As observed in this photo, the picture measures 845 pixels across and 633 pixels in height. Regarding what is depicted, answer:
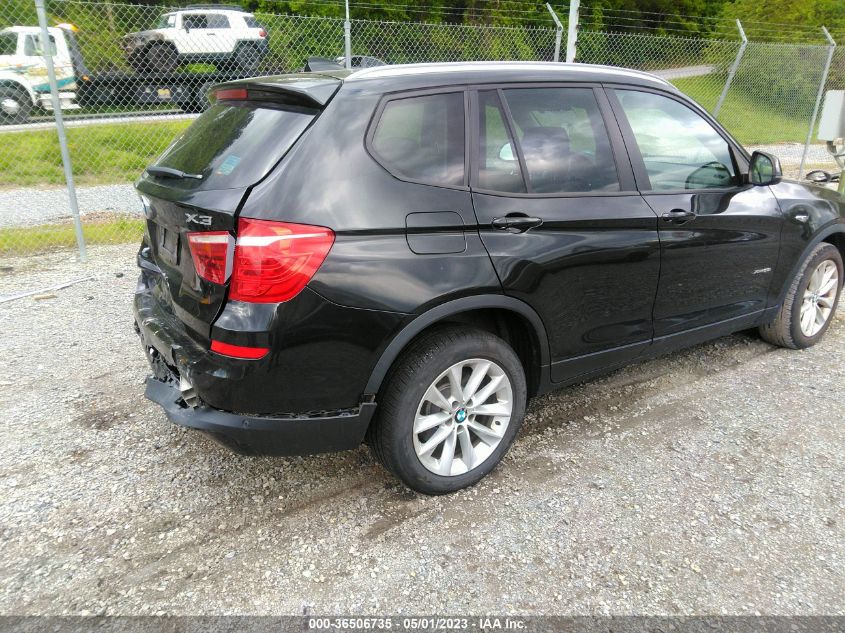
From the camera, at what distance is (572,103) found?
124 inches

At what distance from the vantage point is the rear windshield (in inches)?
96.2

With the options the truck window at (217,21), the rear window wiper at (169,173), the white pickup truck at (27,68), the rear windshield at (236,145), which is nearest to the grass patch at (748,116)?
the truck window at (217,21)

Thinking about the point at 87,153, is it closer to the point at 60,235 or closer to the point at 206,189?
the point at 60,235

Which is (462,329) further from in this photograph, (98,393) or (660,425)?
(98,393)

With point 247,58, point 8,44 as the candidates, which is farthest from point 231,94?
point 8,44

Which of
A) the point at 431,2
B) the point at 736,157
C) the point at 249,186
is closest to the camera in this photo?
the point at 249,186

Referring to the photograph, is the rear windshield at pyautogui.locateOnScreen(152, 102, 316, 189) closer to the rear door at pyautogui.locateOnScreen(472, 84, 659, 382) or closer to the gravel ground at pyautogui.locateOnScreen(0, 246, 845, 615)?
the rear door at pyautogui.locateOnScreen(472, 84, 659, 382)

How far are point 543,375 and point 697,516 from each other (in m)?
0.91

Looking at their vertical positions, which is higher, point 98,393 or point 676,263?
point 676,263

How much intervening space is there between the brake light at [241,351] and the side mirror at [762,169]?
9.94 ft

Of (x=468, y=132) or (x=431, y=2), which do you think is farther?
(x=431, y=2)

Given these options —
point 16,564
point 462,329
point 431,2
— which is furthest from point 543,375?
point 431,2

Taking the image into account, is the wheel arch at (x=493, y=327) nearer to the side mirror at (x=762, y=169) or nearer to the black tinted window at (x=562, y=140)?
the black tinted window at (x=562, y=140)

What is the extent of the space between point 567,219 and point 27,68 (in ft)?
44.2
